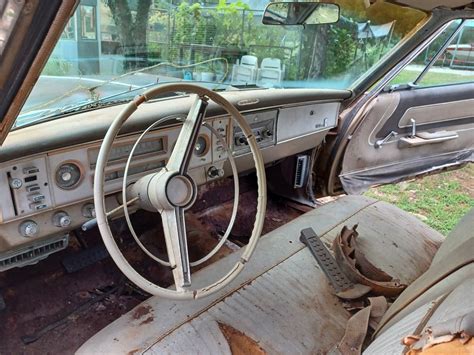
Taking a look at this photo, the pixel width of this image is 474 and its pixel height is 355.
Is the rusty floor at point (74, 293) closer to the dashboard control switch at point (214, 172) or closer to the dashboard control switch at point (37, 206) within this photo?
the dashboard control switch at point (214, 172)

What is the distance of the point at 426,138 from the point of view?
10.5ft

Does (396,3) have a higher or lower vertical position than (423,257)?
higher

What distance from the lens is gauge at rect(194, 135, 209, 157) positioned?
206 centimetres

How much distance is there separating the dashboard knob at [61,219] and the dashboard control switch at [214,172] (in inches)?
27.6

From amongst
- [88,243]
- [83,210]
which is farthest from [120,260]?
[88,243]

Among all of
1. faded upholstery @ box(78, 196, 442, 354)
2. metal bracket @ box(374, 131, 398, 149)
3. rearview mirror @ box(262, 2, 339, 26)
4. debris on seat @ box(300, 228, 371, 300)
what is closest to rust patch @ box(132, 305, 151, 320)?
faded upholstery @ box(78, 196, 442, 354)

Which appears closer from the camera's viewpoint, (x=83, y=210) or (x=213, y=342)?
(x=213, y=342)

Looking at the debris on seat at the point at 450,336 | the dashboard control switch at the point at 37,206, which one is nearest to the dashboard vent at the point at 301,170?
the dashboard control switch at the point at 37,206

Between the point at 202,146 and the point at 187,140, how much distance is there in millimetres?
566

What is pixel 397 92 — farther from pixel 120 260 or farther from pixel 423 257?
pixel 120 260

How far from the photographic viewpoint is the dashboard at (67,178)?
1551 mm

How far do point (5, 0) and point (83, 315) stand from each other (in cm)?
167

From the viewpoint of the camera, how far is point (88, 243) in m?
2.38

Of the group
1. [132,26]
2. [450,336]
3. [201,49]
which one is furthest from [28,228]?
[450,336]
